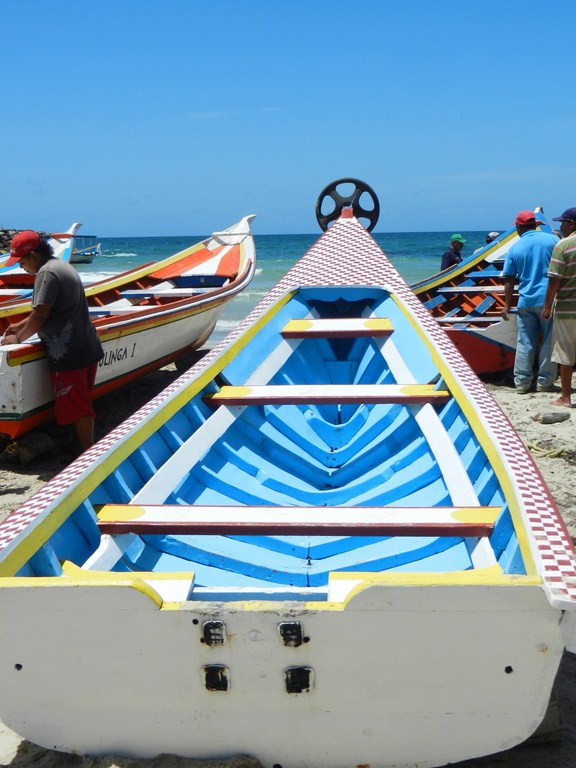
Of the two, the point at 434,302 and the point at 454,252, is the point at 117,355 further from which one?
the point at 454,252

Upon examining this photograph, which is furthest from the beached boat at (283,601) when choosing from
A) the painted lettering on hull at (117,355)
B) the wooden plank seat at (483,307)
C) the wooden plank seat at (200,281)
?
the wooden plank seat at (200,281)

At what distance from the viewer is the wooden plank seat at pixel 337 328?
4918 mm

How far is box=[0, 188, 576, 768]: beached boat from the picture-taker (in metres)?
1.77

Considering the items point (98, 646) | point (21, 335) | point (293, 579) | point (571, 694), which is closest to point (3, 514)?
point (21, 335)

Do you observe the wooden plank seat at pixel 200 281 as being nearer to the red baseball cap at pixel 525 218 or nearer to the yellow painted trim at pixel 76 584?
the red baseball cap at pixel 525 218

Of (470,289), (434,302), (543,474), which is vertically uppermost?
(470,289)

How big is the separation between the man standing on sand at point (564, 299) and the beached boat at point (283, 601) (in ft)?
9.30

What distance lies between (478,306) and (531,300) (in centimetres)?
183

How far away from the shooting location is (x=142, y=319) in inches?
255

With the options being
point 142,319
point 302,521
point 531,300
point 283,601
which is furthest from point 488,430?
point 142,319

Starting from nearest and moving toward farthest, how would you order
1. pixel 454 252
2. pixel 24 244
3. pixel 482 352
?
pixel 24 244 < pixel 482 352 < pixel 454 252

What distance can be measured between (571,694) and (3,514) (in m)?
3.24

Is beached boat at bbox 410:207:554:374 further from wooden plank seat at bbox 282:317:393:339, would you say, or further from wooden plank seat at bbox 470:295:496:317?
wooden plank seat at bbox 282:317:393:339

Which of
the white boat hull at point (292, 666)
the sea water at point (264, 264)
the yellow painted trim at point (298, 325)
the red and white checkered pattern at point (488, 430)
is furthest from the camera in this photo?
the sea water at point (264, 264)
